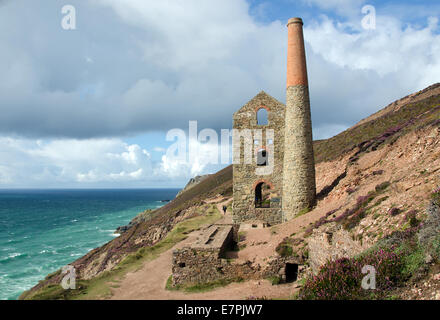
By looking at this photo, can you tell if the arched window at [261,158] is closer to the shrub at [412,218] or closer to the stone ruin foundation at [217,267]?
the stone ruin foundation at [217,267]

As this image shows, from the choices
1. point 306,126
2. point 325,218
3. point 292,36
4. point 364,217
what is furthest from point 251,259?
point 292,36

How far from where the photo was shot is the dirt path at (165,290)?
13184mm

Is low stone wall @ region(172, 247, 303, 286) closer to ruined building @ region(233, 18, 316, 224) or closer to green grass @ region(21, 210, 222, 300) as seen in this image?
green grass @ region(21, 210, 222, 300)

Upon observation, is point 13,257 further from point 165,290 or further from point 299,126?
point 299,126

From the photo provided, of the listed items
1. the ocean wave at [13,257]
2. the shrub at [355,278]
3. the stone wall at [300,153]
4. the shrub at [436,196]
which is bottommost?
the ocean wave at [13,257]

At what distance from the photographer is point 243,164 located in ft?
76.9

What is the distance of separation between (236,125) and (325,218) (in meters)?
9.95

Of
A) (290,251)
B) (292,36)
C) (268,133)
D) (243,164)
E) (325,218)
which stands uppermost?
(292,36)

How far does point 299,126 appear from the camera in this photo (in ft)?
69.3

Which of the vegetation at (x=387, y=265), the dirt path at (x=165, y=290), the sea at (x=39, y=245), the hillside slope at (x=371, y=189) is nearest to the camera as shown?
the vegetation at (x=387, y=265)

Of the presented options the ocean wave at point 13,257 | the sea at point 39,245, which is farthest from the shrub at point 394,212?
the ocean wave at point 13,257

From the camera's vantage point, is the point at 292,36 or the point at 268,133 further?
the point at 268,133

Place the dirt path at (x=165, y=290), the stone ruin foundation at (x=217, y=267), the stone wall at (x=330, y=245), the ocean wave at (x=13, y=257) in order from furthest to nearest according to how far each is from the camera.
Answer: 1. the ocean wave at (x=13, y=257)
2. the stone ruin foundation at (x=217, y=267)
3. the dirt path at (x=165, y=290)
4. the stone wall at (x=330, y=245)

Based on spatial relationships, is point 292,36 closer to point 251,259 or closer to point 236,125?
point 236,125
